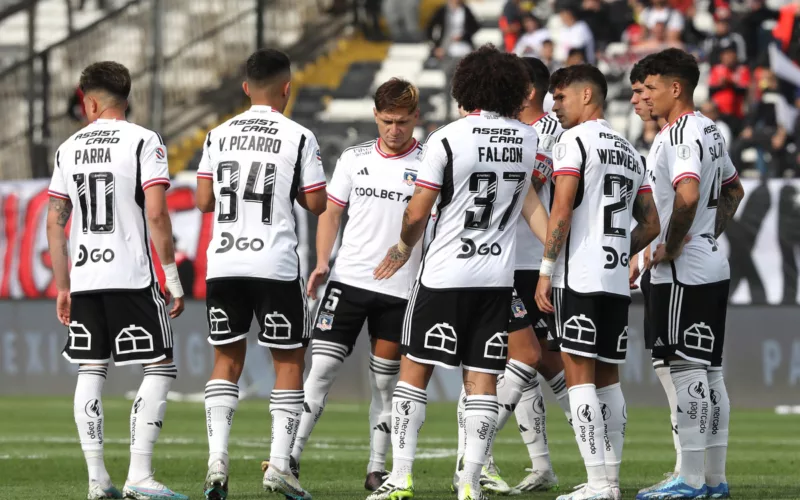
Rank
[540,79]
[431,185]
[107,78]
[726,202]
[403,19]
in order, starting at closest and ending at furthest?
[431,185], [107,78], [726,202], [540,79], [403,19]

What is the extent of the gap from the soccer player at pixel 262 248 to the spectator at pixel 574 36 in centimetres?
1404

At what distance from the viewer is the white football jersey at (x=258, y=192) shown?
7.95 m

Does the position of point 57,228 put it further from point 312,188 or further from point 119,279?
point 312,188

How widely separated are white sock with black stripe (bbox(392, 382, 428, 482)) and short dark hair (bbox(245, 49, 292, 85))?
1.92 meters

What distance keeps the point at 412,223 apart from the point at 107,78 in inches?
78.8

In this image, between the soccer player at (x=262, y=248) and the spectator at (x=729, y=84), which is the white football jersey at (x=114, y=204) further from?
the spectator at (x=729, y=84)

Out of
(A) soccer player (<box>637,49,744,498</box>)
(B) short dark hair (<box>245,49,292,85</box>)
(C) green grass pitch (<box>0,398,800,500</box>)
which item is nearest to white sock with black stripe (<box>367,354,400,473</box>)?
(C) green grass pitch (<box>0,398,800,500</box>)

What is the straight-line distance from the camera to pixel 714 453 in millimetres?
8469

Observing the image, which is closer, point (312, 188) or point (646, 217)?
point (312, 188)

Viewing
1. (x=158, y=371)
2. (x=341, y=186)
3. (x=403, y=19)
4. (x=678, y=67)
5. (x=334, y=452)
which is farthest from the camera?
(x=403, y=19)

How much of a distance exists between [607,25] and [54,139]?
878 centimetres

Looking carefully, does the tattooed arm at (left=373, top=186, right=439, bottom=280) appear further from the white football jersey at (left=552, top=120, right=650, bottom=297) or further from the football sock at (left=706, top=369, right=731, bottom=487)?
the football sock at (left=706, top=369, right=731, bottom=487)

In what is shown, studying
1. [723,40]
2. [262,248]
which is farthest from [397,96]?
[723,40]

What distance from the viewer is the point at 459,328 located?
7664mm
